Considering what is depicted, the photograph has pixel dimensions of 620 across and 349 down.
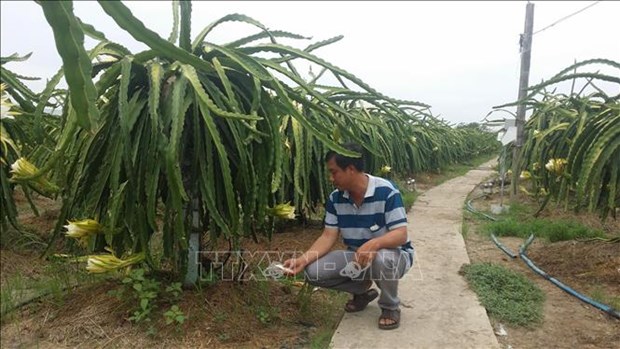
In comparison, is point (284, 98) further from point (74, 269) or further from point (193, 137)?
point (74, 269)

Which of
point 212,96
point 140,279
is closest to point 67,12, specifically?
point 212,96

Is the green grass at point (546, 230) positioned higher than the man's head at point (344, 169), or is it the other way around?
the man's head at point (344, 169)

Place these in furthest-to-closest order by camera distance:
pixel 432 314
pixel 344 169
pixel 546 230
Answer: pixel 546 230 < pixel 432 314 < pixel 344 169

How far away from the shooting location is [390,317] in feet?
8.75

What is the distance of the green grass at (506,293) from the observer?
280cm

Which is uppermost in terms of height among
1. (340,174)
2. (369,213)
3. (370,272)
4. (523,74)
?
(523,74)

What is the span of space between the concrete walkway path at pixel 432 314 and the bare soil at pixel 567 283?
0.13 metres

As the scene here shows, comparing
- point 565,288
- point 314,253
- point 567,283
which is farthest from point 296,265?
point 567,283

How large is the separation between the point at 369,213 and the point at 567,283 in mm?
1679

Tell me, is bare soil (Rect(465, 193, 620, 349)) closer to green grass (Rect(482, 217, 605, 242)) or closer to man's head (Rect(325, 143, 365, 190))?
green grass (Rect(482, 217, 605, 242))

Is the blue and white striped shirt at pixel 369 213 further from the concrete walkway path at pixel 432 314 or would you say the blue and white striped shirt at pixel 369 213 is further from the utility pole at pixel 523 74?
the utility pole at pixel 523 74

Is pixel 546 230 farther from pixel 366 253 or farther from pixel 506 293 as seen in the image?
pixel 366 253

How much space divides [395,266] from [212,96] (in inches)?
51.1

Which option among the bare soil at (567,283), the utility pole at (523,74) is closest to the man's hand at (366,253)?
the bare soil at (567,283)
